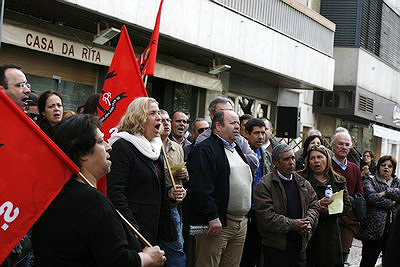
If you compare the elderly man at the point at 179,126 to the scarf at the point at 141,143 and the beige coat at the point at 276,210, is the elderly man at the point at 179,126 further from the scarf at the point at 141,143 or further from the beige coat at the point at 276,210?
the scarf at the point at 141,143

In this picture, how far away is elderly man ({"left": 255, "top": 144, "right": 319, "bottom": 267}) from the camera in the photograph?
22.0ft

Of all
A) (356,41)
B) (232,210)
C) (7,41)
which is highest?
(356,41)

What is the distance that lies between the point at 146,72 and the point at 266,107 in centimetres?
Result: 1284

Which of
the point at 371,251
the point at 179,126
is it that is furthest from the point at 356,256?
the point at 179,126

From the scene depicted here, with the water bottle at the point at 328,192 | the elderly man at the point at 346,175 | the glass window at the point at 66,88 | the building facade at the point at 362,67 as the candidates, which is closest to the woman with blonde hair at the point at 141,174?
the water bottle at the point at 328,192

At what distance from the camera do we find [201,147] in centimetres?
659

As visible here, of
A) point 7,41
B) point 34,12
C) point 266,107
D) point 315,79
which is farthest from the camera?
point 266,107

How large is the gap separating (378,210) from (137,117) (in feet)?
16.1

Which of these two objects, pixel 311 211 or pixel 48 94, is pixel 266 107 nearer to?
pixel 311 211

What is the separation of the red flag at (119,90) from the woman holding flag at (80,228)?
254 centimetres

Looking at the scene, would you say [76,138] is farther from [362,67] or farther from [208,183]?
[362,67]

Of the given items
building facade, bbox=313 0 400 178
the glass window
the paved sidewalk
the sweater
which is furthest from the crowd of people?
building facade, bbox=313 0 400 178

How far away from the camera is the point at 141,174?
5.04 m

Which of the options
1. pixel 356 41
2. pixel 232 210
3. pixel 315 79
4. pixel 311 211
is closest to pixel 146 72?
pixel 232 210
